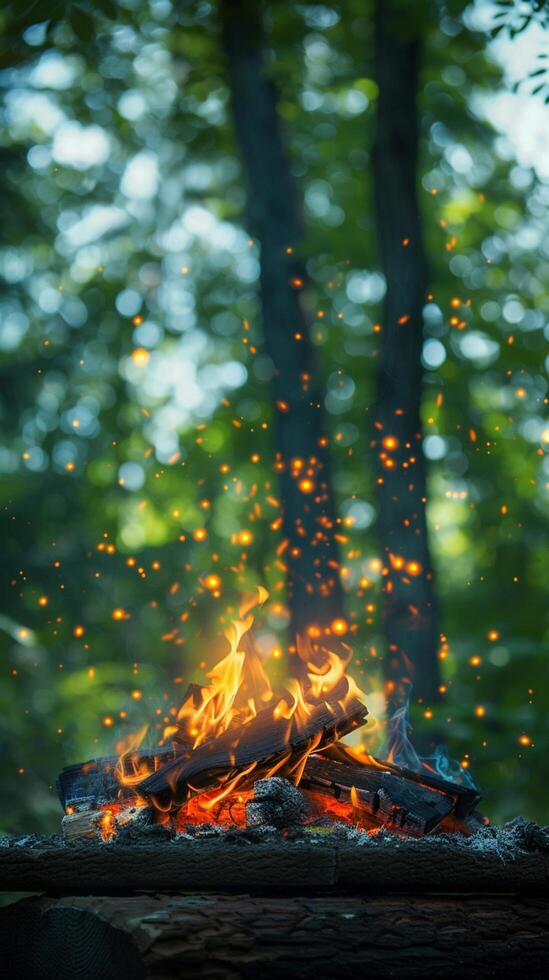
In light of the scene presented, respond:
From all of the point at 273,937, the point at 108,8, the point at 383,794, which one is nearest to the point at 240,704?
the point at 383,794

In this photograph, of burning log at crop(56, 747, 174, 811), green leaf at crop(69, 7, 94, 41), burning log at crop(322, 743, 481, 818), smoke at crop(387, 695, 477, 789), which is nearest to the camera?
burning log at crop(322, 743, 481, 818)

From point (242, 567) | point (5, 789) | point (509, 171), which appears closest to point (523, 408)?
point (509, 171)

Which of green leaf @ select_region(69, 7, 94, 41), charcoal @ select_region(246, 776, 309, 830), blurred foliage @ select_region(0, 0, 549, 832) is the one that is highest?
green leaf @ select_region(69, 7, 94, 41)

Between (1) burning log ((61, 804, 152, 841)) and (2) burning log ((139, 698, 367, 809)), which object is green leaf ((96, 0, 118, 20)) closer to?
(2) burning log ((139, 698, 367, 809))

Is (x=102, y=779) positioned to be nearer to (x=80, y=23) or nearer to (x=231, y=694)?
(x=231, y=694)

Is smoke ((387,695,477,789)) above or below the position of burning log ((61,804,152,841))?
below

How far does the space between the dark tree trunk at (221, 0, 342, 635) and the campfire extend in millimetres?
2257

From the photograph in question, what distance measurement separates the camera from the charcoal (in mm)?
4055

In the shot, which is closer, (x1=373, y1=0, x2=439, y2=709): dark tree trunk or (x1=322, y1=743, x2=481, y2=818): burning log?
(x1=322, y1=743, x2=481, y2=818): burning log

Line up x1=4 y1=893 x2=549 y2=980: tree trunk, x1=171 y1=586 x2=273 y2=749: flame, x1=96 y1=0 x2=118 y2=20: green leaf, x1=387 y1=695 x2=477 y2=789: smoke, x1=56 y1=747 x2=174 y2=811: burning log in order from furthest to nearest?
x1=96 y1=0 x2=118 y2=20: green leaf → x1=387 y1=695 x2=477 y2=789: smoke → x1=171 y1=586 x2=273 y2=749: flame → x1=56 y1=747 x2=174 y2=811: burning log → x1=4 y1=893 x2=549 y2=980: tree trunk

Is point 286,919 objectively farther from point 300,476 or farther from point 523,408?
point 523,408

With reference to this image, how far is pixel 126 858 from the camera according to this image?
3.76 metres

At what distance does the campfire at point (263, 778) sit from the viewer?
165 inches

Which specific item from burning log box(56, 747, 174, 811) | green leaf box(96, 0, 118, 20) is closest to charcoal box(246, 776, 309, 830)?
burning log box(56, 747, 174, 811)
